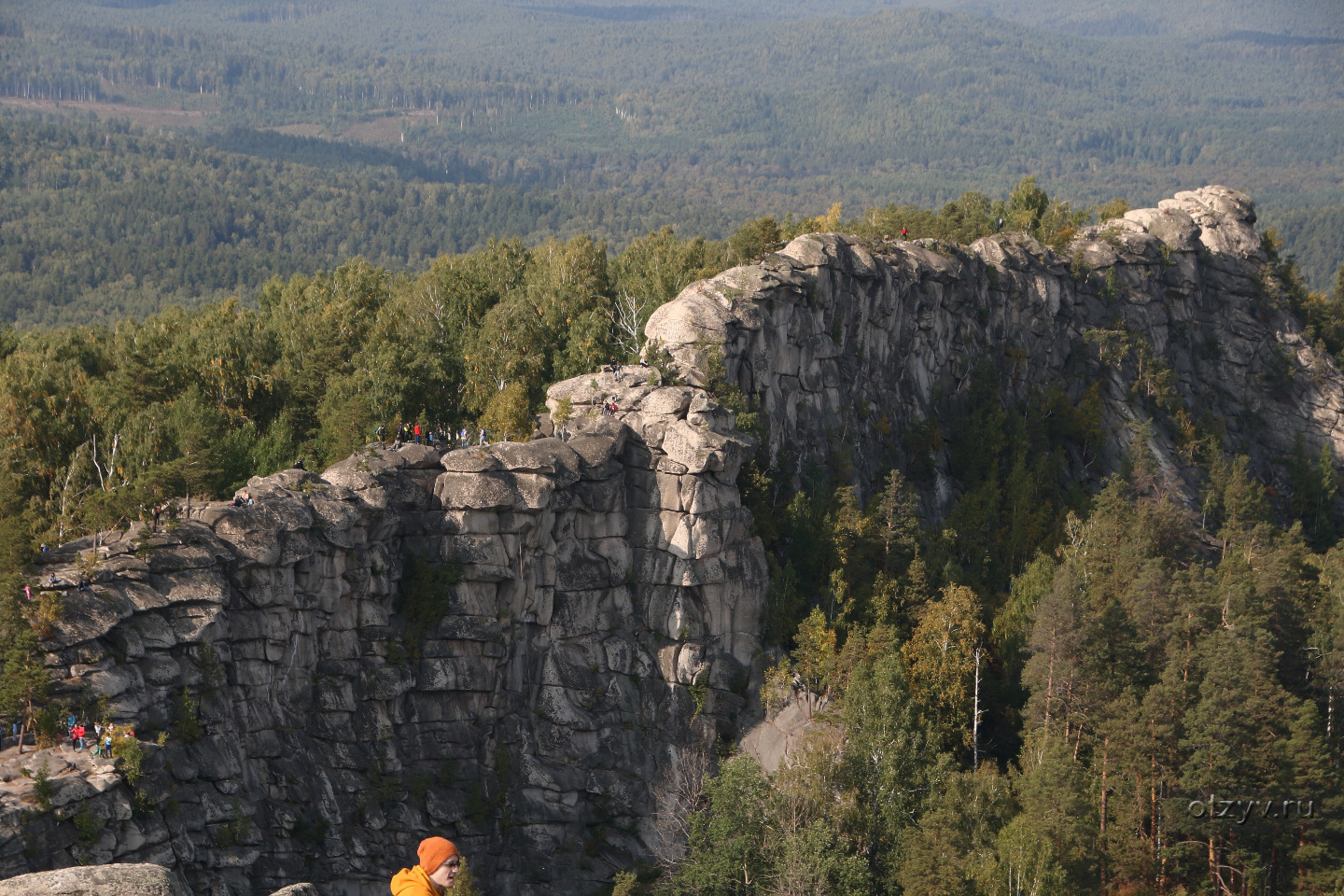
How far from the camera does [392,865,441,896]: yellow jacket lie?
23656 millimetres

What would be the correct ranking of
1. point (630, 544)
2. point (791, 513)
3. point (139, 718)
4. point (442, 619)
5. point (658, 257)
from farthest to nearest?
point (658, 257) < point (791, 513) < point (630, 544) < point (442, 619) < point (139, 718)

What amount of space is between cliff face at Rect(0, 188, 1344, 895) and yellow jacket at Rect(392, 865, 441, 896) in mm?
32663

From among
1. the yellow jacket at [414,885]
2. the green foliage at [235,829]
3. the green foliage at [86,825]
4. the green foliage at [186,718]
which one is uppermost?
the yellow jacket at [414,885]

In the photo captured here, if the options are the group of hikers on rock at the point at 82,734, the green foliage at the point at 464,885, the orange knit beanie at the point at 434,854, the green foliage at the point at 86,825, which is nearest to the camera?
the orange knit beanie at the point at 434,854

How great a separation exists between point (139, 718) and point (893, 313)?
59.9 m

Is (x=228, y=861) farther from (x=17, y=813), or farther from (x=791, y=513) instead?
(x=791, y=513)

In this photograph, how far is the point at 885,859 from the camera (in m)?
68.2

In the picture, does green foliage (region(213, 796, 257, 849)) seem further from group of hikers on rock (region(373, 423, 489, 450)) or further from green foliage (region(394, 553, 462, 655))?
group of hikers on rock (region(373, 423, 489, 450))

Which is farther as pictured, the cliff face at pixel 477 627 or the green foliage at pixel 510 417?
the green foliage at pixel 510 417

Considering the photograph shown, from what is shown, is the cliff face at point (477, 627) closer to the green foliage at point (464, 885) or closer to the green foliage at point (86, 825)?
the green foliage at point (86, 825)

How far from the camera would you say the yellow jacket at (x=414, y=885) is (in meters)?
23.7

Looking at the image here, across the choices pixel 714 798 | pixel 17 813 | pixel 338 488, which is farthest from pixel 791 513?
pixel 17 813

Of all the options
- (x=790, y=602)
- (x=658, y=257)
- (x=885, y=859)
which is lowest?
(x=885, y=859)

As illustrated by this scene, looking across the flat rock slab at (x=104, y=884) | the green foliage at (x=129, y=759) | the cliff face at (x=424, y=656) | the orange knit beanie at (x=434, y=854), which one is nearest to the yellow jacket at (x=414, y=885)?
the orange knit beanie at (x=434, y=854)
